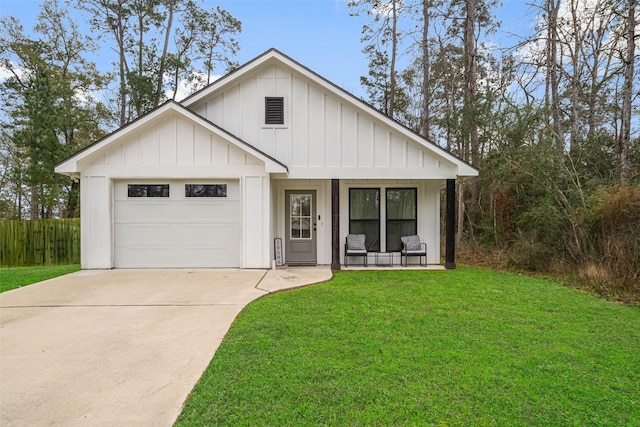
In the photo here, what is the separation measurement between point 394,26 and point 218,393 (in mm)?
18242

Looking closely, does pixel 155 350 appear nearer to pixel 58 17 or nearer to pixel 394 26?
pixel 394 26

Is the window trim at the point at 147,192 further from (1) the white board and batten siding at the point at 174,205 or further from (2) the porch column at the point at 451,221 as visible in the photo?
(2) the porch column at the point at 451,221

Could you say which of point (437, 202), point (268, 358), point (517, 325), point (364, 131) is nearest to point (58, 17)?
point (364, 131)

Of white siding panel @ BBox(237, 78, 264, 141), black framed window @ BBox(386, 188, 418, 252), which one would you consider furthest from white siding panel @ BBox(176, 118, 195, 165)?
black framed window @ BBox(386, 188, 418, 252)

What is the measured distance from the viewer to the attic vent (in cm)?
919

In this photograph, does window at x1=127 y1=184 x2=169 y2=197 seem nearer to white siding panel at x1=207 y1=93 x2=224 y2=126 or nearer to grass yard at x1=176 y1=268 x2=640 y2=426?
white siding panel at x1=207 y1=93 x2=224 y2=126

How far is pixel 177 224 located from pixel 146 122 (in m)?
2.52

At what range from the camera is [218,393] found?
2.84 meters

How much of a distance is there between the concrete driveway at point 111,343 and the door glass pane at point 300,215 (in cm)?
255

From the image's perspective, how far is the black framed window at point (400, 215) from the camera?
984 centimetres

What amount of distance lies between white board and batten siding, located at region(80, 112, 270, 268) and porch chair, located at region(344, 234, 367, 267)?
2.29 metres

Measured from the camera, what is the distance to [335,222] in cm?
Answer: 888

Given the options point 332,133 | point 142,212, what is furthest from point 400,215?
point 142,212

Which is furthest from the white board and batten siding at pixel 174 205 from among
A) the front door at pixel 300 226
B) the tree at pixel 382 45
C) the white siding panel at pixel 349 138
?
the tree at pixel 382 45
